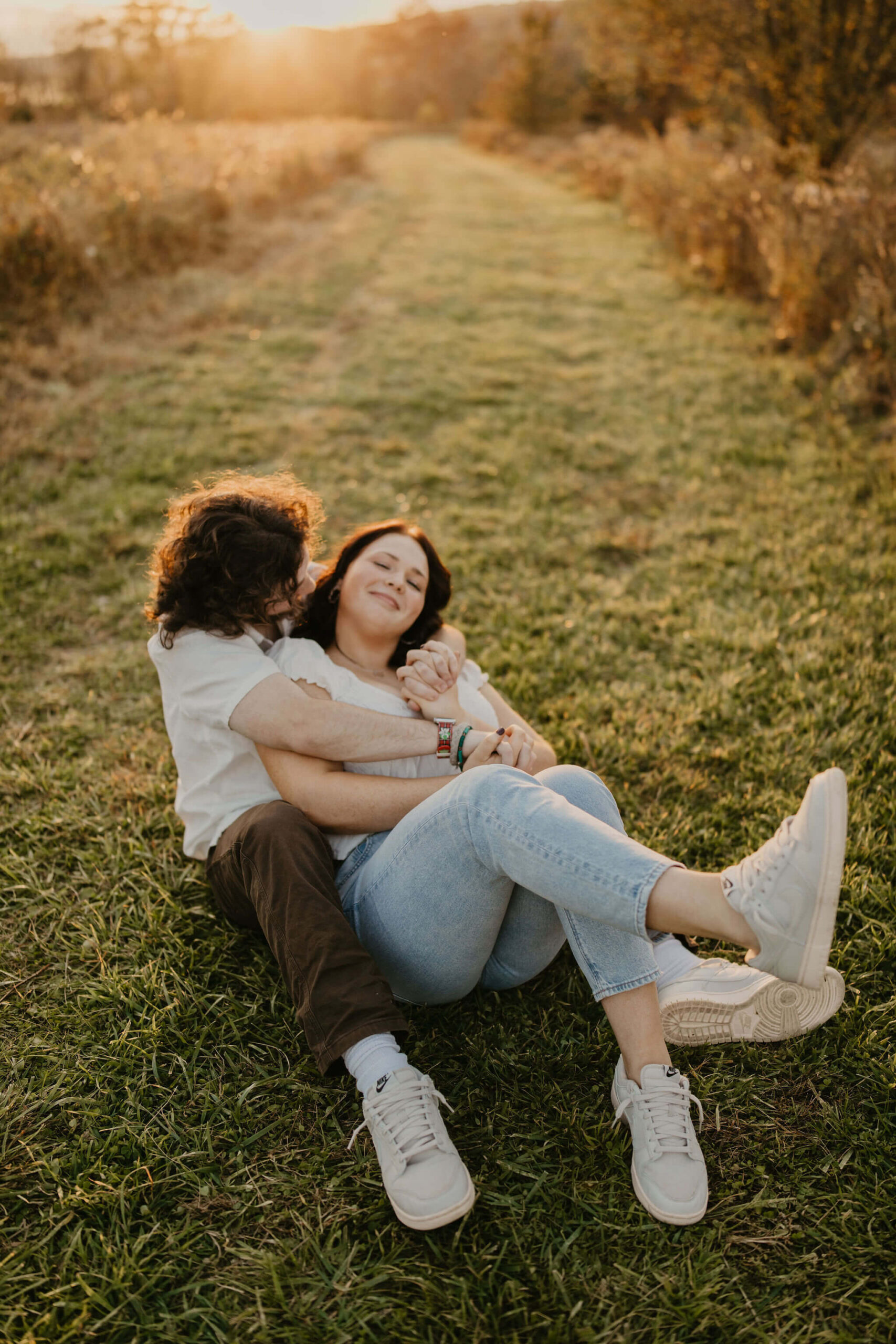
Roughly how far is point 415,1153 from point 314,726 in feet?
3.27

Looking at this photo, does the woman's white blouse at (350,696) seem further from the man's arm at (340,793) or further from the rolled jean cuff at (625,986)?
the rolled jean cuff at (625,986)

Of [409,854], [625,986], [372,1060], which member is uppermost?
[409,854]

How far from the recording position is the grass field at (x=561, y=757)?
1696 mm

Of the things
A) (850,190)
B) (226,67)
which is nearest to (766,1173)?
(850,190)

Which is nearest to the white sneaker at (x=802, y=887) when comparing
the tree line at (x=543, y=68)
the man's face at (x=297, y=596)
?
the man's face at (x=297, y=596)

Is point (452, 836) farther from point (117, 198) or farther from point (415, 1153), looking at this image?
point (117, 198)

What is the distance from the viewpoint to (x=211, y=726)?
218cm

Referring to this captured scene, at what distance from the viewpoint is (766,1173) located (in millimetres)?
1900

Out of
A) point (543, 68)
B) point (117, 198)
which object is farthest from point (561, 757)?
point (543, 68)

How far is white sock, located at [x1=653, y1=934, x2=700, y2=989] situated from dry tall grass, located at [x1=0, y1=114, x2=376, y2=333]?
6919 millimetres

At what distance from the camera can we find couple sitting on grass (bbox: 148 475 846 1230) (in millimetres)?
1714

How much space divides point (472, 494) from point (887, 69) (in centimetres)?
692

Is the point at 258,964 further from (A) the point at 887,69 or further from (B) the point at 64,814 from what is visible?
(A) the point at 887,69

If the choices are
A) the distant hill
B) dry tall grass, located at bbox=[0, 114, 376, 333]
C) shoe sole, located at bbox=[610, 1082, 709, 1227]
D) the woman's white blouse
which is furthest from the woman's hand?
the distant hill
